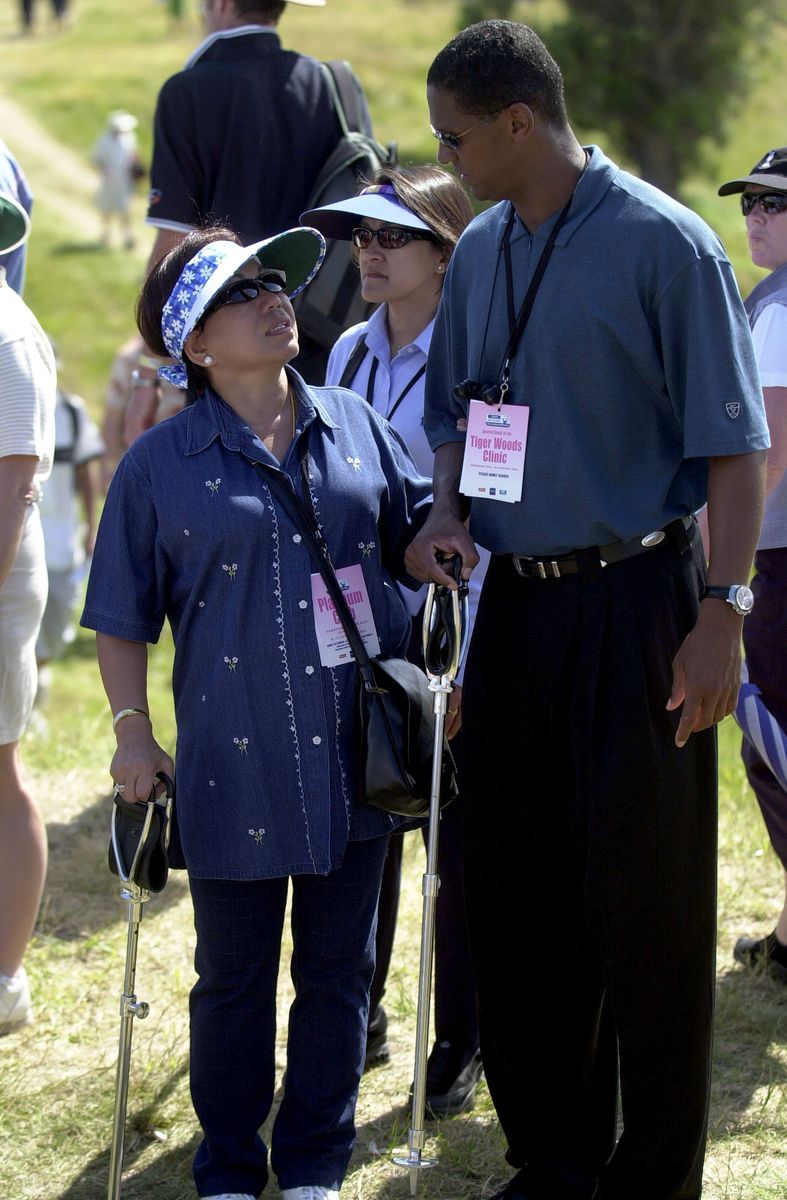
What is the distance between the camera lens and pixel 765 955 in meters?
4.23

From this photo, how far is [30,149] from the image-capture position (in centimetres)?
3109

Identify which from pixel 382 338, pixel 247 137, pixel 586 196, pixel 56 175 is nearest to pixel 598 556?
pixel 586 196

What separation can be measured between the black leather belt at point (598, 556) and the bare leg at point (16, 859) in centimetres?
169

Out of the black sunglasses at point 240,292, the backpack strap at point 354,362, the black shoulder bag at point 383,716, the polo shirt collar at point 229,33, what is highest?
the polo shirt collar at point 229,33

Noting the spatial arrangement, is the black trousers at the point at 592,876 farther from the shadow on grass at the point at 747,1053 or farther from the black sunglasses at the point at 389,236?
the black sunglasses at the point at 389,236

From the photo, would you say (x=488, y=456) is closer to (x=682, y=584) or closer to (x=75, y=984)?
(x=682, y=584)

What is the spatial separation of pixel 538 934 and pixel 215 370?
4.33 feet

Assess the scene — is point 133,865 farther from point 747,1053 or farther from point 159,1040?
point 747,1053

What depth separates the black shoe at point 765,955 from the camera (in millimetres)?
4207

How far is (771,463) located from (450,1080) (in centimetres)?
169

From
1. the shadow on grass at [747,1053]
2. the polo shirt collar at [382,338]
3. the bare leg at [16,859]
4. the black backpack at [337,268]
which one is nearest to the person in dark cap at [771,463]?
the shadow on grass at [747,1053]

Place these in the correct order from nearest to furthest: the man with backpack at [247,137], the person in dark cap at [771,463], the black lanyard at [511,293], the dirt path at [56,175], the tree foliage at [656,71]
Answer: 1. the black lanyard at [511,293]
2. the person in dark cap at [771,463]
3. the man with backpack at [247,137]
4. the dirt path at [56,175]
5. the tree foliage at [656,71]

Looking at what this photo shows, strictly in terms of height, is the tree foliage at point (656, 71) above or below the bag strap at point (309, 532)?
above

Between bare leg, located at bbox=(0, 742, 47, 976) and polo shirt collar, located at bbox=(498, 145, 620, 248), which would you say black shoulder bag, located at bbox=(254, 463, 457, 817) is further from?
bare leg, located at bbox=(0, 742, 47, 976)
